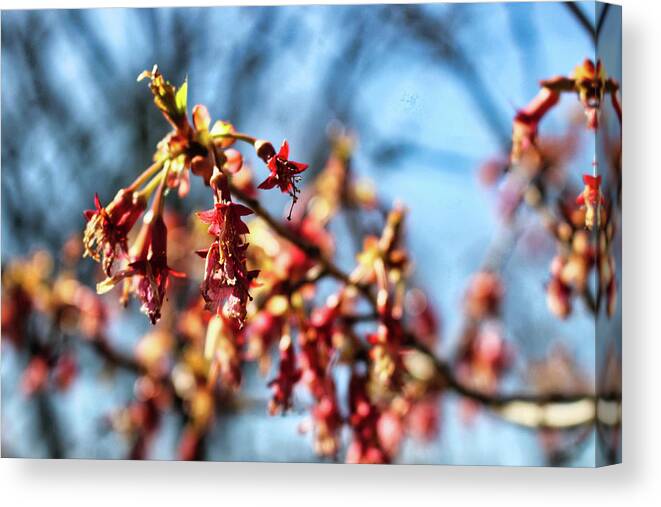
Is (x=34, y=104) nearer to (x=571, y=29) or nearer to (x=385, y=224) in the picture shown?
(x=385, y=224)

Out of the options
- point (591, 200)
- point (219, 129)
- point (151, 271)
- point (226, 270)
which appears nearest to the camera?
point (226, 270)

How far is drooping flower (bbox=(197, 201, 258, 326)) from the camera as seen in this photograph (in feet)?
6.04

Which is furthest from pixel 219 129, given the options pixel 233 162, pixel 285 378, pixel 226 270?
pixel 285 378

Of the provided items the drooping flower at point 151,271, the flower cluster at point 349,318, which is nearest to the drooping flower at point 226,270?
the drooping flower at point 151,271

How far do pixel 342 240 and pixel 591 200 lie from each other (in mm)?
534

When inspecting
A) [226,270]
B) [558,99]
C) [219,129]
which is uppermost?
[558,99]

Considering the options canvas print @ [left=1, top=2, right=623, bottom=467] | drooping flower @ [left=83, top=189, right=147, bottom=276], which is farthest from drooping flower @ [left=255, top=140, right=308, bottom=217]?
canvas print @ [left=1, top=2, right=623, bottom=467]

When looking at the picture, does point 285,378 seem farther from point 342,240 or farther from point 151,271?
point 151,271

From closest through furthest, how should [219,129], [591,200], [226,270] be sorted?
[226,270]
[219,129]
[591,200]

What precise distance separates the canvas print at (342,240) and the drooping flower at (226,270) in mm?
964

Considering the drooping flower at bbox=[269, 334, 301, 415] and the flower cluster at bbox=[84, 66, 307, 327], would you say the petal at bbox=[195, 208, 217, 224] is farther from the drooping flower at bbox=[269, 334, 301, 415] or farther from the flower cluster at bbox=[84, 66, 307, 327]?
the drooping flower at bbox=[269, 334, 301, 415]

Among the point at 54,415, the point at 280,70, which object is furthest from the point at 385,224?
the point at 54,415

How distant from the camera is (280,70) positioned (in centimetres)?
310

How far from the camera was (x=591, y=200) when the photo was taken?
287 centimetres
